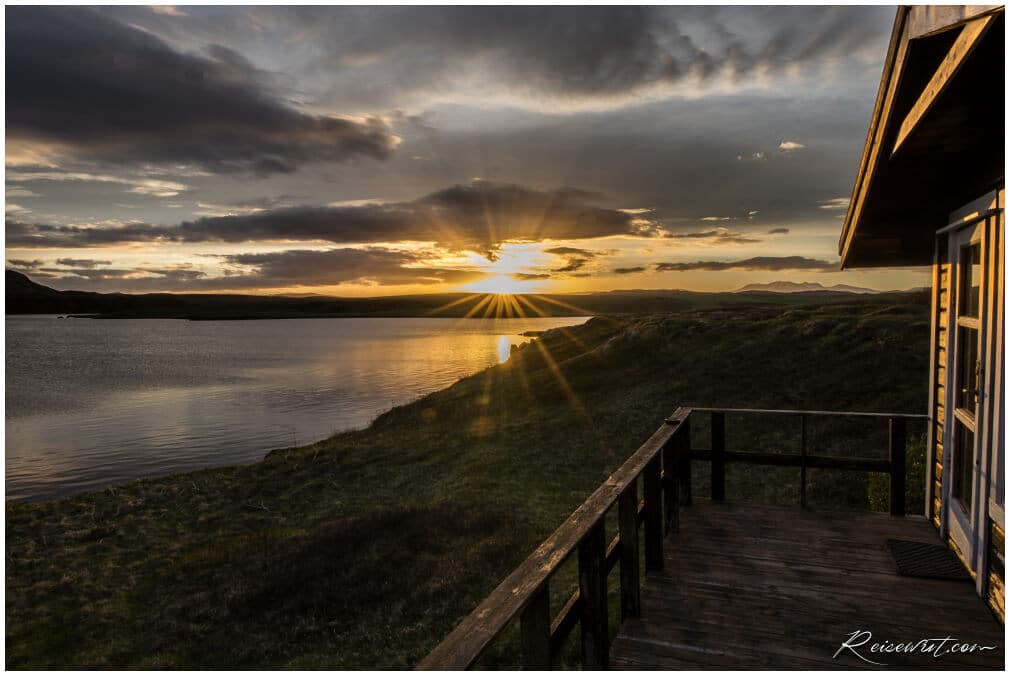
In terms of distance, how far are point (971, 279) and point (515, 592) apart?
5.86 m

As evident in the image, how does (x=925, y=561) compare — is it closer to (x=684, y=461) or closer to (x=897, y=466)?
(x=897, y=466)

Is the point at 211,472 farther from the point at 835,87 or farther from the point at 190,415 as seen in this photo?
the point at 835,87

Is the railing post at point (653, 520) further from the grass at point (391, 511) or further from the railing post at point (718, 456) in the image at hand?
the grass at point (391, 511)

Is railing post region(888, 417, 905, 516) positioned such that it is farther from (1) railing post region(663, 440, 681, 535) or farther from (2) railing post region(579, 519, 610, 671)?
(2) railing post region(579, 519, 610, 671)

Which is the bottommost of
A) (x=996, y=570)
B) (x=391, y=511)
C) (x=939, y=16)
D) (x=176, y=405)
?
(x=176, y=405)

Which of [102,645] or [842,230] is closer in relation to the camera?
[842,230]

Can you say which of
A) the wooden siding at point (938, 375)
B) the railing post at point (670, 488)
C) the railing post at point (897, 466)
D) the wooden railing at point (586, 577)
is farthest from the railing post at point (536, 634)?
the railing post at point (897, 466)

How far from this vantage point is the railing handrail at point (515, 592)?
216 centimetres

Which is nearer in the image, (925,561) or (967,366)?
(925,561)

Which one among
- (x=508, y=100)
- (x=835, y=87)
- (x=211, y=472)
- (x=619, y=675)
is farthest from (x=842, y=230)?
(x=211, y=472)

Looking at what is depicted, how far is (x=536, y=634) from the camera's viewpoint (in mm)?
2998

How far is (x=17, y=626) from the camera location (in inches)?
463

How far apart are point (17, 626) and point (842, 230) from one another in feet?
53.6

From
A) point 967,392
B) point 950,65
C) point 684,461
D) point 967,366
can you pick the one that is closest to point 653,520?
point 684,461
